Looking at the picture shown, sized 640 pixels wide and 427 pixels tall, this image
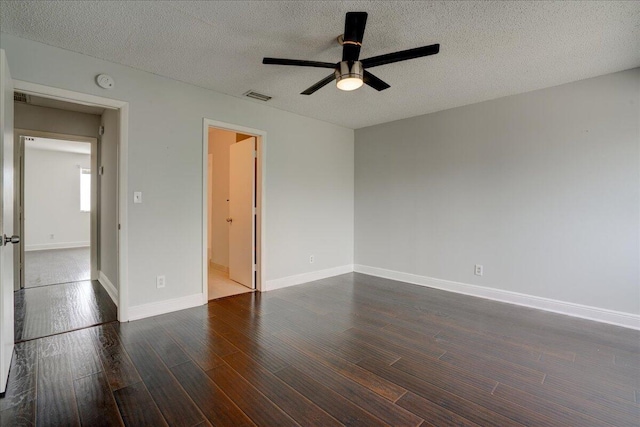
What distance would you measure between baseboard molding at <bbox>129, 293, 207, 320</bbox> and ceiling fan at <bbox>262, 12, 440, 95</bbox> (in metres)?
2.65

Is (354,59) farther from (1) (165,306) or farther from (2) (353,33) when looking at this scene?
(1) (165,306)

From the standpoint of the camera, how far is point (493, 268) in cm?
384

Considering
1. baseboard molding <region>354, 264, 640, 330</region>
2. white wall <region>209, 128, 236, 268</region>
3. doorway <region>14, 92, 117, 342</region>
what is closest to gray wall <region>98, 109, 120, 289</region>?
doorway <region>14, 92, 117, 342</region>

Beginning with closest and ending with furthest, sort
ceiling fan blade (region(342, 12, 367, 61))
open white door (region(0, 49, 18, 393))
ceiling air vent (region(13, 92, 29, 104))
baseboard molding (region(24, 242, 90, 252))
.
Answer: open white door (region(0, 49, 18, 393)) < ceiling fan blade (region(342, 12, 367, 61)) < ceiling air vent (region(13, 92, 29, 104)) < baseboard molding (region(24, 242, 90, 252))

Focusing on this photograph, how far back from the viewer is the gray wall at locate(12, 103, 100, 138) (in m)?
4.05

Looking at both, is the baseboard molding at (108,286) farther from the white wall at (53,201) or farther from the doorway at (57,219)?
the white wall at (53,201)

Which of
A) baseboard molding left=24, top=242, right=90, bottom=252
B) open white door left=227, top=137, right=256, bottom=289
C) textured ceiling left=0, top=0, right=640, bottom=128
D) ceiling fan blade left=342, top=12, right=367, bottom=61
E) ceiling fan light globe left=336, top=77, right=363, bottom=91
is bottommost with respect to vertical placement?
baseboard molding left=24, top=242, right=90, bottom=252

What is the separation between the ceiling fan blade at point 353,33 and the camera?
76.0 inches

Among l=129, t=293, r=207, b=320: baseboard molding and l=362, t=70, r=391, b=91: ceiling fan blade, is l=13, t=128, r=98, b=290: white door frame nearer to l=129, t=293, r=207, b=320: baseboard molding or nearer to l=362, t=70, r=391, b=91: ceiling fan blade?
l=129, t=293, r=207, b=320: baseboard molding

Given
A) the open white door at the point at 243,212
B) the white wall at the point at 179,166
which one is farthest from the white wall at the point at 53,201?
the white wall at the point at 179,166

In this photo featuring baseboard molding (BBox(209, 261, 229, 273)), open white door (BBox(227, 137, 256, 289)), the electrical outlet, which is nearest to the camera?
the electrical outlet

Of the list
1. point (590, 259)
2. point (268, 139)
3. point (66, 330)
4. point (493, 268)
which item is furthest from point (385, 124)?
point (66, 330)

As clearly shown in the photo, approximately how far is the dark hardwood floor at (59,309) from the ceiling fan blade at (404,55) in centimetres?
346

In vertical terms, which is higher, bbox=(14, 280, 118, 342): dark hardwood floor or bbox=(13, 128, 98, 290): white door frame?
bbox=(13, 128, 98, 290): white door frame
